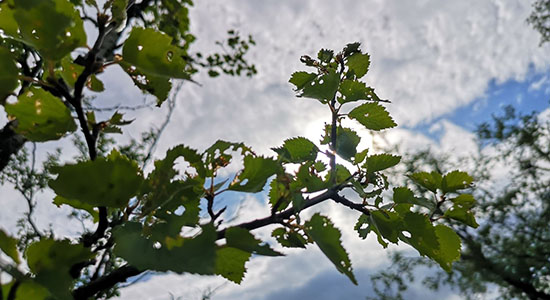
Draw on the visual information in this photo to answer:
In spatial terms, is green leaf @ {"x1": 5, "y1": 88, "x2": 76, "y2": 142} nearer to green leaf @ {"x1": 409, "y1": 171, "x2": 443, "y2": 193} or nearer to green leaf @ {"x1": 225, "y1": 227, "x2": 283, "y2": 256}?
green leaf @ {"x1": 225, "y1": 227, "x2": 283, "y2": 256}

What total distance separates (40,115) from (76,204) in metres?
0.28

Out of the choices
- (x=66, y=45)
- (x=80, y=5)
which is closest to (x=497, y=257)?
(x=80, y=5)

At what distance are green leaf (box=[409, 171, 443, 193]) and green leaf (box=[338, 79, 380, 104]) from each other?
306mm

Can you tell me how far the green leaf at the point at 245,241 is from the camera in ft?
2.22

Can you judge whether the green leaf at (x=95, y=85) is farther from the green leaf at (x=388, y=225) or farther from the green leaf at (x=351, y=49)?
the green leaf at (x=388, y=225)

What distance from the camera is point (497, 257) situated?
1730cm

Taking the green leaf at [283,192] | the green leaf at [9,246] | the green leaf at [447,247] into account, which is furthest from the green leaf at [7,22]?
the green leaf at [447,247]

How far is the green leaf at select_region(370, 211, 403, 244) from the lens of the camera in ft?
3.08

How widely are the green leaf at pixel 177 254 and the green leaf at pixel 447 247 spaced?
2.32 ft

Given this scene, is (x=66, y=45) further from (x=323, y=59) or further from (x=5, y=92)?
(x=323, y=59)

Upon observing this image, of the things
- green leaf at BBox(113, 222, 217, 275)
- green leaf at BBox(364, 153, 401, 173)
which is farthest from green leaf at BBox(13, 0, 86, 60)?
green leaf at BBox(364, 153, 401, 173)

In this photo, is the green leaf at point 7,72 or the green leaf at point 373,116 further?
the green leaf at point 373,116

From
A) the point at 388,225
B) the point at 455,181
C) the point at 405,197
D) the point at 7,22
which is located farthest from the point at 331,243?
the point at 7,22

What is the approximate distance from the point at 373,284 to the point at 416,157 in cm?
704
